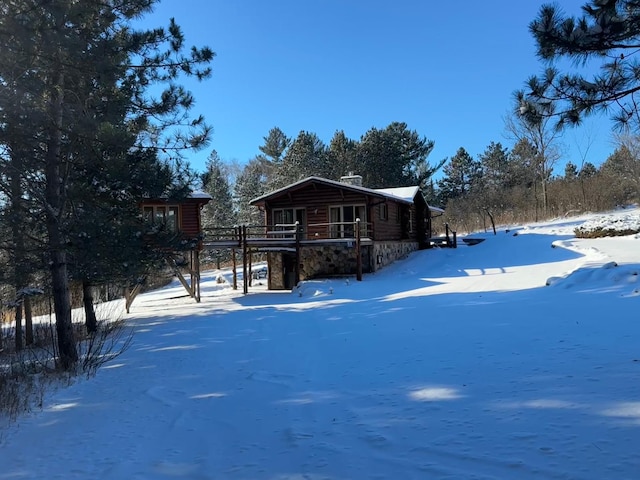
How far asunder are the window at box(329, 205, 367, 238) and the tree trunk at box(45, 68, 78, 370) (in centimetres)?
1530

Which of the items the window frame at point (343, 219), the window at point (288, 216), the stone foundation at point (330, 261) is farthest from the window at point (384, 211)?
the window at point (288, 216)

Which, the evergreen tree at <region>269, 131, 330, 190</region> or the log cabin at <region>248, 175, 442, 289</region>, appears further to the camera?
the evergreen tree at <region>269, 131, 330, 190</region>

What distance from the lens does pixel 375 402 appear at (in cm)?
475

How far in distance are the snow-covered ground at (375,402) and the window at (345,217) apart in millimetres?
12272

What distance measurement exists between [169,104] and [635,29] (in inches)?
327

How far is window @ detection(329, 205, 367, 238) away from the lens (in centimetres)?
2250

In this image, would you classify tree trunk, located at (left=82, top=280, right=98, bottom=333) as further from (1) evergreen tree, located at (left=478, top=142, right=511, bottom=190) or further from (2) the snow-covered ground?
(1) evergreen tree, located at (left=478, top=142, right=511, bottom=190)

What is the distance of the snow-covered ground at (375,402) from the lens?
3373mm

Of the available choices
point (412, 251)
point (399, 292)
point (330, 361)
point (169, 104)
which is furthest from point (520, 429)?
point (412, 251)

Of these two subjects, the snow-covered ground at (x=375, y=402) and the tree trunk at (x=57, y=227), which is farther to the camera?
the tree trunk at (x=57, y=227)

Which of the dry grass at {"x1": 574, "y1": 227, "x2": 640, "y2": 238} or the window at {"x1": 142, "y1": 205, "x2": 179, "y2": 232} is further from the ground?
the window at {"x1": 142, "y1": 205, "x2": 179, "y2": 232}

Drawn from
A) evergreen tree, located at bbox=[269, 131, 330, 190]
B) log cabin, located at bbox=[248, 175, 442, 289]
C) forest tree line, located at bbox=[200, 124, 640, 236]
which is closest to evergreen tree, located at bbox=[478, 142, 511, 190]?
forest tree line, located at bbox=[200, 124, 640, 236]

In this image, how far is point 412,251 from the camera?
27344 mm

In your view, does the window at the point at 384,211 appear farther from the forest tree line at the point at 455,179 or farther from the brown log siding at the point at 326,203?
the forest tree line at the point at 455,179
